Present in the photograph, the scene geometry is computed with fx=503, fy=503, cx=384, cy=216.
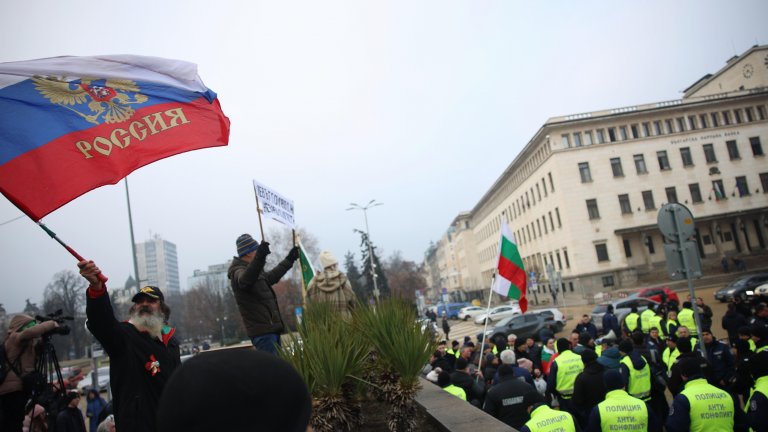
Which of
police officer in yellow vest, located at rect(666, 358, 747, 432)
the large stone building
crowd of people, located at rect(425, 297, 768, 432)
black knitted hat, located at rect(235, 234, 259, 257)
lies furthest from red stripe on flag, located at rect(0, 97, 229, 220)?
the large stone building

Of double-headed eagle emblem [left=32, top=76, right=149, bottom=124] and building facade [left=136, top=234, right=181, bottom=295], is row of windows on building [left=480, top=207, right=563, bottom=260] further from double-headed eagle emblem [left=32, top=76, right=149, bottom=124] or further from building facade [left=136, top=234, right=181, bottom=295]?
building facade [left=136, top=234, right=181, bottom=295]

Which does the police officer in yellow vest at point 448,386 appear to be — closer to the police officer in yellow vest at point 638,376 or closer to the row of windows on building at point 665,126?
the police officer in yellow vest at point 638,376

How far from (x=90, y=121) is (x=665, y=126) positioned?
A: 57.5 m

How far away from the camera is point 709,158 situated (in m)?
51.3

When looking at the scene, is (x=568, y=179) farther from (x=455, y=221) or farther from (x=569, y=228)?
(x=455, y=221)

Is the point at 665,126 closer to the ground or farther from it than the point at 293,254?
farther from it

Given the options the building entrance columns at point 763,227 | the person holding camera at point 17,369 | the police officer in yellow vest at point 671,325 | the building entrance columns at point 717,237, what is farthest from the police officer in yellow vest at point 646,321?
the building entrance columns at point 763,227

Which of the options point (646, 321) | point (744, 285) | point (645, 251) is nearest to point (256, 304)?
point (646, 321)

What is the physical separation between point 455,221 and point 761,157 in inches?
2743

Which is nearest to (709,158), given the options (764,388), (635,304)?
(635,304)

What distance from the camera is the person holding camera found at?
14.1ft

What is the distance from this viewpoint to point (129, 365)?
3.29 metres

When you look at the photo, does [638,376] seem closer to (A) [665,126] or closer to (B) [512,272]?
(B) [512,272]

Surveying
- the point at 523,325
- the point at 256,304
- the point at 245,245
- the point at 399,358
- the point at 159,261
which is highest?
the point at 159,261
